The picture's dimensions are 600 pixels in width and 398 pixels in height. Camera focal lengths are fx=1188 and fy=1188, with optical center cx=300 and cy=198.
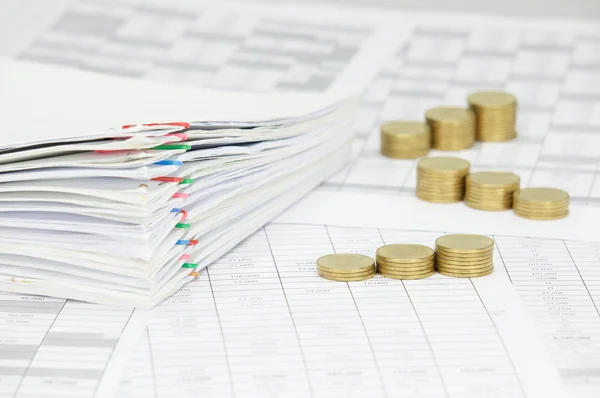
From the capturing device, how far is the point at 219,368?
114cm

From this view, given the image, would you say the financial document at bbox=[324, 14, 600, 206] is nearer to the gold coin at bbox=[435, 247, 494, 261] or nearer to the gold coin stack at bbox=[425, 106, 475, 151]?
the gold coin stack at bbox=[425, 106, 475, 151]

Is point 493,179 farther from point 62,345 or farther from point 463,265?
point 62,345

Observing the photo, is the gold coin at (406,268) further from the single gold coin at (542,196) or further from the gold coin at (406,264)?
the single gold coin at (542,196)

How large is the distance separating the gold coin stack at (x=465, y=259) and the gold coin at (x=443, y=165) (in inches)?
9.7

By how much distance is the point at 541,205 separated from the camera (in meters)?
1.52

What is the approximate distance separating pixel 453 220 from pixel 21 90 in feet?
1.92

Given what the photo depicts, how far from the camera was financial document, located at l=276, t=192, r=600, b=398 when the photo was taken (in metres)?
1.17

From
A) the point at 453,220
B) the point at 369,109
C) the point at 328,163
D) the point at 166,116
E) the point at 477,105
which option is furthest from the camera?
the point at 369,109

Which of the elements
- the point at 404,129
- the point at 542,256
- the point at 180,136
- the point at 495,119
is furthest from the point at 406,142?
the point at 180,136

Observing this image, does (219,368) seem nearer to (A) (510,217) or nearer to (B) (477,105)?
(A) (510,217)

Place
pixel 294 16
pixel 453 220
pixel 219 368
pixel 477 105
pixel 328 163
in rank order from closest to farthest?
1. pixel 219 368
2. pixel 453 220
3. pixel 328 163
4. pixel 477 105
5. pixel 294 16

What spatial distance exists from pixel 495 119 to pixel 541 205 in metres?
0.36

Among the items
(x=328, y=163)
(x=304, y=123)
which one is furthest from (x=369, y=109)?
(x=304, y=123)

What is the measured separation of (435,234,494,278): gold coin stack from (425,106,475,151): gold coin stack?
0.47 m
